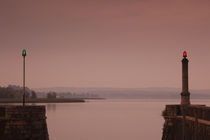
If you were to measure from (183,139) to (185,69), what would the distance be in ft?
14.8

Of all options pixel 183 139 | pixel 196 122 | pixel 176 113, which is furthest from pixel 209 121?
pixel 176 113

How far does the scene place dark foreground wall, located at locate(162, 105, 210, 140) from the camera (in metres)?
19.4

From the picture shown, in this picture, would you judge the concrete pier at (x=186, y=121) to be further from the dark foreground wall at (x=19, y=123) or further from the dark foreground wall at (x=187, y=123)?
the dark foreground wall at (x=19, y=123)

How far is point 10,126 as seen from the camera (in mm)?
23891

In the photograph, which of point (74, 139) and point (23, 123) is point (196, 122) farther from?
point (74, 139)

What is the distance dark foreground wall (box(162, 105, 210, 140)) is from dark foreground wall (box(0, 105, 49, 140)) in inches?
337

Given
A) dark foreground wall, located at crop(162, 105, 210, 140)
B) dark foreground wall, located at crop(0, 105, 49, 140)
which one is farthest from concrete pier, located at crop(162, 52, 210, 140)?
dark foreground wall, located at crop(0, 105, 49, 140)

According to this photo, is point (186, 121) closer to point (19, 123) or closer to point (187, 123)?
point (187, 123)

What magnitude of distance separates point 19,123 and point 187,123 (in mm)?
10240

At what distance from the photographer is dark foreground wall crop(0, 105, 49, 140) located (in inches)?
938

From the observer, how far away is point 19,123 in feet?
78.9

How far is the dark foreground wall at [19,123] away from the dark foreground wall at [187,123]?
856cm

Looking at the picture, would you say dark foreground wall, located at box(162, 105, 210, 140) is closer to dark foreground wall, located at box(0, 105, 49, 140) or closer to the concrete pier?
the concrete pier

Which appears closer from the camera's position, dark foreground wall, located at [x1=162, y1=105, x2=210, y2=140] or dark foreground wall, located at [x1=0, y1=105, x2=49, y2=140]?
dark foreground wall, located at [x1=162, y1=105, x2=210, y2=140]
